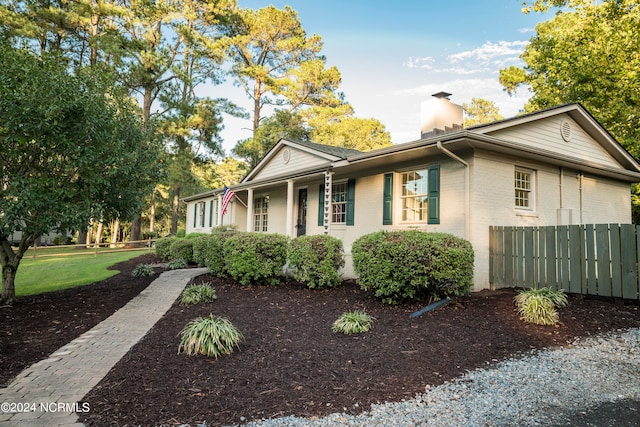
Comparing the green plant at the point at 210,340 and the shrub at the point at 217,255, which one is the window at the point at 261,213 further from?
the green plant at the point at 210,340

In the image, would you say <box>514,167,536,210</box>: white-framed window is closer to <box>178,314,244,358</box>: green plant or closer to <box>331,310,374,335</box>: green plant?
<box>331,310,374,335</box>: green plant

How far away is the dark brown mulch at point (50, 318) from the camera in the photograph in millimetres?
4559

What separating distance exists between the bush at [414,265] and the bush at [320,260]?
1.45 meters

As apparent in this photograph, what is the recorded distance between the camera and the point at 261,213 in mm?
15789

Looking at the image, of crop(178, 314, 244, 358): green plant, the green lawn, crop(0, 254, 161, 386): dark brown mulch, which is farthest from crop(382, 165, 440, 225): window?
the green lawn

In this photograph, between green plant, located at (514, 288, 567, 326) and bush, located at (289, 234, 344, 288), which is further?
bush, located at (289, 234, 344, 288)

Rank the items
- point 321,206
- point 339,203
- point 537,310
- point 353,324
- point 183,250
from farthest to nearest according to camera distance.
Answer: point 183,250
point 321,206
point 339,203
point 537,310
point 353,324

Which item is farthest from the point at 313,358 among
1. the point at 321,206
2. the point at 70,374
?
the point at 321,206

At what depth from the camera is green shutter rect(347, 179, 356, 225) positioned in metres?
10.7

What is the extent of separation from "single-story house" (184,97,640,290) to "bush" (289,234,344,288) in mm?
1825

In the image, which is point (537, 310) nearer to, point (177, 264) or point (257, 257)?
point (257, 257)

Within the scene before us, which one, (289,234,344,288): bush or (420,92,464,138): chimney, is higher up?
(420,92,464,138): chimney

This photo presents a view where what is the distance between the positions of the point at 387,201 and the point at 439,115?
9.57 ft

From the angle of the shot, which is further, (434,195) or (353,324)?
(434,195)
